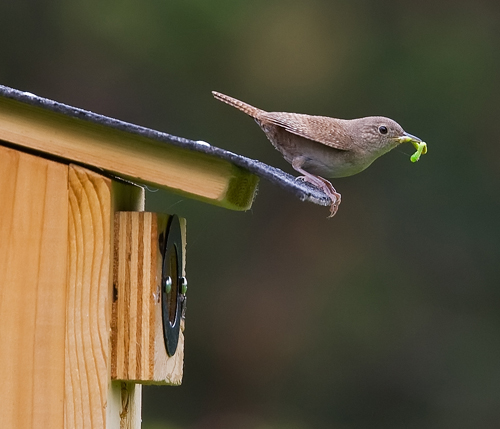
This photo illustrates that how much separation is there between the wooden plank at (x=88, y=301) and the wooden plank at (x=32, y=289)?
0.07ft

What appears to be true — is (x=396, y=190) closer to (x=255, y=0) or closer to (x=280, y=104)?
(x=280, y=104)

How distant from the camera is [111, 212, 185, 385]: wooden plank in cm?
240

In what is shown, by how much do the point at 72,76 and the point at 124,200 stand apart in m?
6.96

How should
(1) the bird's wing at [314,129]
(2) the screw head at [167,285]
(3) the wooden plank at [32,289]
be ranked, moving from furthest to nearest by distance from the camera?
(1) the bird's wing at [314,129], (2) the screw head at [167,285], (3) the wooden plank at [32,289]

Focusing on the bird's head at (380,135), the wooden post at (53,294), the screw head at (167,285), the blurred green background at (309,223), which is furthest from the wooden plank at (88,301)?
the blurred green background at (309,223)

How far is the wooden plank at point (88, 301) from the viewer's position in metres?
2.33

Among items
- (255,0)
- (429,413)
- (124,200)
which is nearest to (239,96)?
(255,0)

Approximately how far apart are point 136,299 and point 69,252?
196mm

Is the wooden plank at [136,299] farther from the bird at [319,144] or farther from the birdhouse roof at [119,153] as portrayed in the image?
the bird at [319,144]

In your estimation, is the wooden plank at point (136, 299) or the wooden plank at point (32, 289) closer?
the wooden plank at point (32, 289)

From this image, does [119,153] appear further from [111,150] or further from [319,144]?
[319,144]

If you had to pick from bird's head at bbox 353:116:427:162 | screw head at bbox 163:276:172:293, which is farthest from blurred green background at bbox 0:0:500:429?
screw head at bbox 163:276:172:293

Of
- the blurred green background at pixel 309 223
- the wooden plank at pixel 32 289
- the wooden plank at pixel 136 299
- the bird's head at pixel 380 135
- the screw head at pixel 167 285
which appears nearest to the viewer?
the wooden plank at pixel 32 289

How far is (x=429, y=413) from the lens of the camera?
896 cm
